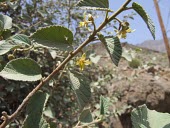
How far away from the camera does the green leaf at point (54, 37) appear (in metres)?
0.59

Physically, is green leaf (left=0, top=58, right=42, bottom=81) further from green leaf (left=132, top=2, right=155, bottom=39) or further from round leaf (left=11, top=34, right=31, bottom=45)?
green leaf (left=132, top=2, right=155, bottom=39)

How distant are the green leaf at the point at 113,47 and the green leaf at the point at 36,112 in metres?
0.16

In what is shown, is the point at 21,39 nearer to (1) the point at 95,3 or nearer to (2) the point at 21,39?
(2) the point at 21,39

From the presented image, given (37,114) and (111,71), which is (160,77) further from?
(37,114)

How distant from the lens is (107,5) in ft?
1.92

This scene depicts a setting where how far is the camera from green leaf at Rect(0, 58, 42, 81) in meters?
0.61

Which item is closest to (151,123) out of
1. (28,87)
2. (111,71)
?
(28,87)

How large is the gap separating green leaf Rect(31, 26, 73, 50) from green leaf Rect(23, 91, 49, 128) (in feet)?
0.38

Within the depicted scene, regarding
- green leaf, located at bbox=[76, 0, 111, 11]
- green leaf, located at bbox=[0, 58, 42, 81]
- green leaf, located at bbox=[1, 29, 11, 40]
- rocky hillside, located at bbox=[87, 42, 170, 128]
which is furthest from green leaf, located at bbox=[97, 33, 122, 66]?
rocky hillside, located at bbox=[87, 42, 170, 128]

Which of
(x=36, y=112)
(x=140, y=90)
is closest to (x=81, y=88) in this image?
(x=36, y=112)

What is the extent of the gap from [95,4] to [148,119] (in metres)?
0.21

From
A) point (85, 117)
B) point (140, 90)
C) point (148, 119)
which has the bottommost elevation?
point (140, 90)

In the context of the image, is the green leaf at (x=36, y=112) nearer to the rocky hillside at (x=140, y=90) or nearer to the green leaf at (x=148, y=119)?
the green leaf at (x=148, y=119)

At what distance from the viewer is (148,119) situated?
0.54 meters
